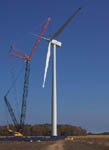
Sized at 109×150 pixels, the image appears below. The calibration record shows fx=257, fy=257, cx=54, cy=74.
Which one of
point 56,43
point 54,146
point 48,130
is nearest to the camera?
point 54,146

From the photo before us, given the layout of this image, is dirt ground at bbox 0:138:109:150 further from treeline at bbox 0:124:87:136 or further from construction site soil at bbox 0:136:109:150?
treeline at bbox 0:124:87:136

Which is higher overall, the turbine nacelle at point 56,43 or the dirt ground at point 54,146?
the turbine nacelle at point 56,43

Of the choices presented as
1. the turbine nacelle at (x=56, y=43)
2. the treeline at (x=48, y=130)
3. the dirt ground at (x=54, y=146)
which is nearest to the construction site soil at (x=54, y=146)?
the dirt ground at (x=54, y=146)

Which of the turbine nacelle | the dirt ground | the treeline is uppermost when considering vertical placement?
the turbine nacelle

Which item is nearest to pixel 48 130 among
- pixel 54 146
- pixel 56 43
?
pixel 56 43

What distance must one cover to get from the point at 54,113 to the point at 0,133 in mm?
88486

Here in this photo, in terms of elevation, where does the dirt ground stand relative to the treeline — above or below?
below

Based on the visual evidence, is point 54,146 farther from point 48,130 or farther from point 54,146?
point 48,130

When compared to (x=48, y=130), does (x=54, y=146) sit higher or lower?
lower

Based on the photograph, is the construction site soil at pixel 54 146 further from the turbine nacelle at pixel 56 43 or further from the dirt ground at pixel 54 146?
the turbine nacelle at pixel 56 43

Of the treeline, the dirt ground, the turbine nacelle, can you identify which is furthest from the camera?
the treeline

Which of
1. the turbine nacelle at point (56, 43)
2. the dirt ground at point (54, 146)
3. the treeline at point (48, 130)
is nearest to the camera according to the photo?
the dirt ground at point (54, 146)

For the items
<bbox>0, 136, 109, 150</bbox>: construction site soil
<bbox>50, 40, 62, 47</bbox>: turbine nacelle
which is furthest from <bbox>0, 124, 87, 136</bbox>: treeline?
<bbox>0, 136, 109, 150</bbox>: construction site soil

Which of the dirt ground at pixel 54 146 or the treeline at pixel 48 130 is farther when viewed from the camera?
the treeline at pixel 48 130
